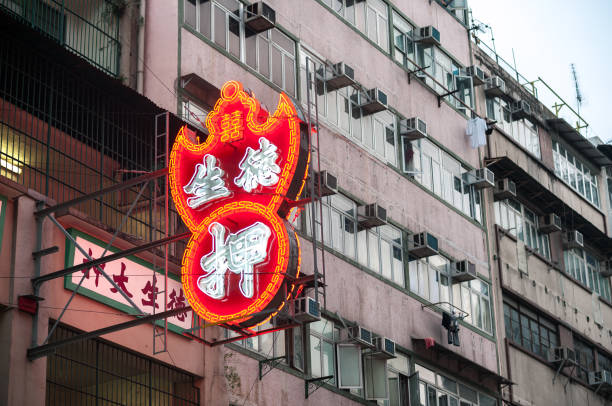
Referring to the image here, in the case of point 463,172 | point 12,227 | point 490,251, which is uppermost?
point 463,172

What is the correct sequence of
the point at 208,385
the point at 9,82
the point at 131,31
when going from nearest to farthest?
the point at 9,82, the point at 208,385, the point at 131,31

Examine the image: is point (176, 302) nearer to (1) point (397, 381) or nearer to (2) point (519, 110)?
(1) point (397, 381)

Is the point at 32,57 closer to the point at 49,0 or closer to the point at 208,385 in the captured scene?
the point at 49,0

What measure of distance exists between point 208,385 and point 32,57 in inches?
275

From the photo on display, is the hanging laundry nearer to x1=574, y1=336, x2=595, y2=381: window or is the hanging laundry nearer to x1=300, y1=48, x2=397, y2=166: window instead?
x1=300, y1=48, x2=397, y2=166: window

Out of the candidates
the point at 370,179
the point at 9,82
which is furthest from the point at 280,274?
the point at 370,179

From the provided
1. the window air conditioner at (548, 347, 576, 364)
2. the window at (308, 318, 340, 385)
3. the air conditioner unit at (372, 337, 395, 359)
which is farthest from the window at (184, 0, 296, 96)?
the window air conditioner at (548, 347, 576, 364)

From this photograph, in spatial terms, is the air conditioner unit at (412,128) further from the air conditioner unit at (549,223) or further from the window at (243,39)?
the air conditioner unit at (549,223)

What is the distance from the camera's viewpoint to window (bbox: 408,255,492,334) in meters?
31.4

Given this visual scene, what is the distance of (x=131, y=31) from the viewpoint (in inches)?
942

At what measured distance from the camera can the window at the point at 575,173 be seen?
42.2 meters

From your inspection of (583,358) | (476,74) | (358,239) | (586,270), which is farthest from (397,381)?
(586,270)

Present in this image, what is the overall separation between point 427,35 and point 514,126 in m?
6.42

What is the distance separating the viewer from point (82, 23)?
2338 centimetres
